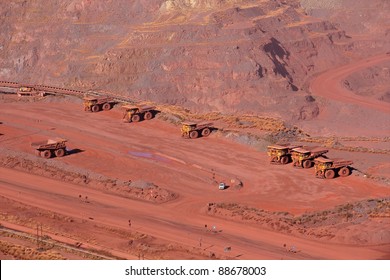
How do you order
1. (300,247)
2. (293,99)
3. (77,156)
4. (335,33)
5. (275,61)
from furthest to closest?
(335,33) < (275,61) < (293,99) < (77,156) < (300,247)

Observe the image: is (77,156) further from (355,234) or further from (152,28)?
(152,28)

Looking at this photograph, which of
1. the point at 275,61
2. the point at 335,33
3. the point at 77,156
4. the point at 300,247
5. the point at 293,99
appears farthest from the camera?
the point at 335,33

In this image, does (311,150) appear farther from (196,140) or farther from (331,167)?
(196,140)

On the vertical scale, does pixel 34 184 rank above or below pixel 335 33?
below

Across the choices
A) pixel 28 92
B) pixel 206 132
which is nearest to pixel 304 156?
pixel 206 132

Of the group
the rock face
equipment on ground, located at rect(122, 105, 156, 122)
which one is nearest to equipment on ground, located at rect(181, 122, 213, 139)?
equipment on ground, located at rect(122, 105, 156, 122)

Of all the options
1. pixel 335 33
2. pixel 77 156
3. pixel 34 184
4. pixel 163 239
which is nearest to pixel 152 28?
pixel 335 33
